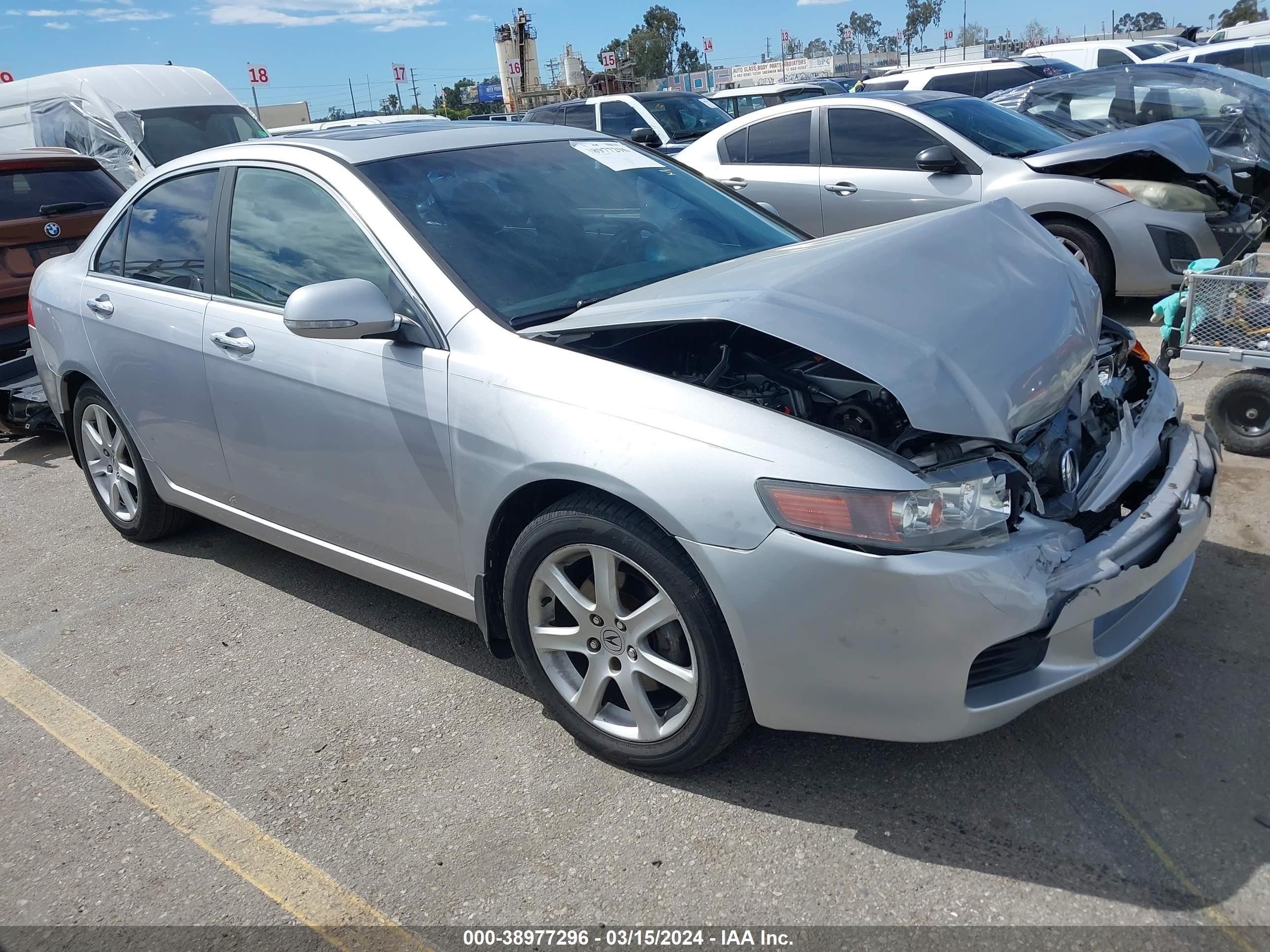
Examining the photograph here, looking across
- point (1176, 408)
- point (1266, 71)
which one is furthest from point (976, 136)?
point (1266, 71)

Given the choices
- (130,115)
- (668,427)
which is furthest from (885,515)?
(130,115)

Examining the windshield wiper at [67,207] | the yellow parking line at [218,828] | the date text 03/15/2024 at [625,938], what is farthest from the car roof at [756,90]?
the date text 03/15/2024 at [625,938]

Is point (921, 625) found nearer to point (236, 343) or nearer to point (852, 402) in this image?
point (852, 402)

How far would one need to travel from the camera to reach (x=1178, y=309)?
178 inches

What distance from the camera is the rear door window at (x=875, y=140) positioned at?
300 inches

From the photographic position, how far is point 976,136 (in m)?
7.58

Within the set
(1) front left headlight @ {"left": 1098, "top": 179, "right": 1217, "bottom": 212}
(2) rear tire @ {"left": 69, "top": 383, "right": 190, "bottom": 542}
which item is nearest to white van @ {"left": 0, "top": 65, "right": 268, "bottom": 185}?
(2) rear tire @ {"left": 69, "top": 383, "right": 190, "bottom": 542}

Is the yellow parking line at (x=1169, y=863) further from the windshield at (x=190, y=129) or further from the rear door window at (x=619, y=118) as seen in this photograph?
the rear door window at (x=619, y=118)

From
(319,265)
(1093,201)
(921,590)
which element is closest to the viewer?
(921,590)

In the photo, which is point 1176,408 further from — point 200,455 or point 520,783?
point 200,455

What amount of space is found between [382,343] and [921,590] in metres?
1.78

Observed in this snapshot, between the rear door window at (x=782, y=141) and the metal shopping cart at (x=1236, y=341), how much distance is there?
161 inches

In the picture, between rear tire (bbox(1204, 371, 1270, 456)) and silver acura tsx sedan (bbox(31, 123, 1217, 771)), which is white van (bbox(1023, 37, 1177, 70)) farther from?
silver acura tsx sedan (bbox(31, 123, 1217, 771))

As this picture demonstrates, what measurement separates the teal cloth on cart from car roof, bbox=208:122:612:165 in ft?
8.40
